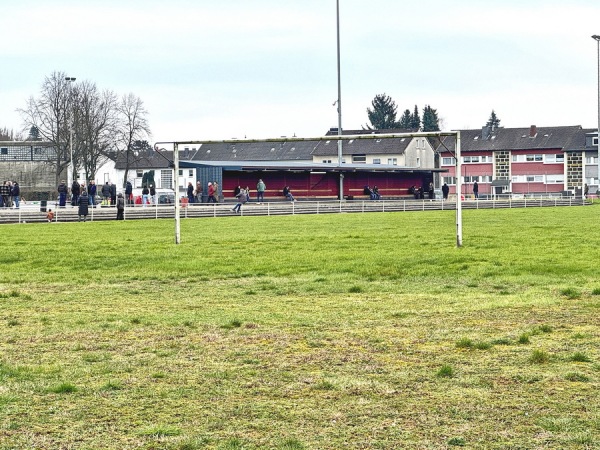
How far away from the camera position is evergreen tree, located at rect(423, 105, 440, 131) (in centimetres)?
15762

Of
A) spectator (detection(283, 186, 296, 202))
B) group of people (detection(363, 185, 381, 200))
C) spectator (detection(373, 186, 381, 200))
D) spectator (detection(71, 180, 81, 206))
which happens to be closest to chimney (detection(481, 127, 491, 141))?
group of people (detection(363, 185, 381, 200))

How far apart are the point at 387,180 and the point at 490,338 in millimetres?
71283

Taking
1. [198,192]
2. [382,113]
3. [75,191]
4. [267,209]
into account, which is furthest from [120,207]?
[382,113]

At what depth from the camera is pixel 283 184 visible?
72750 millimetres

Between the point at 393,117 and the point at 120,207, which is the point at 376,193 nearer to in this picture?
the point at 120,207

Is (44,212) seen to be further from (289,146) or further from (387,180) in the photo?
(289,146)

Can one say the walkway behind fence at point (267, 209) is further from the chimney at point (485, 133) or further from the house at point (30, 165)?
the chimney at point (485, 133)

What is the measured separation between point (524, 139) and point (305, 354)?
129045mm

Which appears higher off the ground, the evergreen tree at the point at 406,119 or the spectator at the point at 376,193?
the evergreen tree at the point at 406,119

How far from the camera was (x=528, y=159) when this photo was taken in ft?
440

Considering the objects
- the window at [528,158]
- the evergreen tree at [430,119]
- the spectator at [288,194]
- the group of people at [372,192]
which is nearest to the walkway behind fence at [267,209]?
the spectator at [288,194]

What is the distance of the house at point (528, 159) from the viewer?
129m

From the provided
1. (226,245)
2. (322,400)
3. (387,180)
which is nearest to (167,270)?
(226,245)

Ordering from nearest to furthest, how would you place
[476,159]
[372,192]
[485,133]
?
[372,192], [485,133], [476,159]
